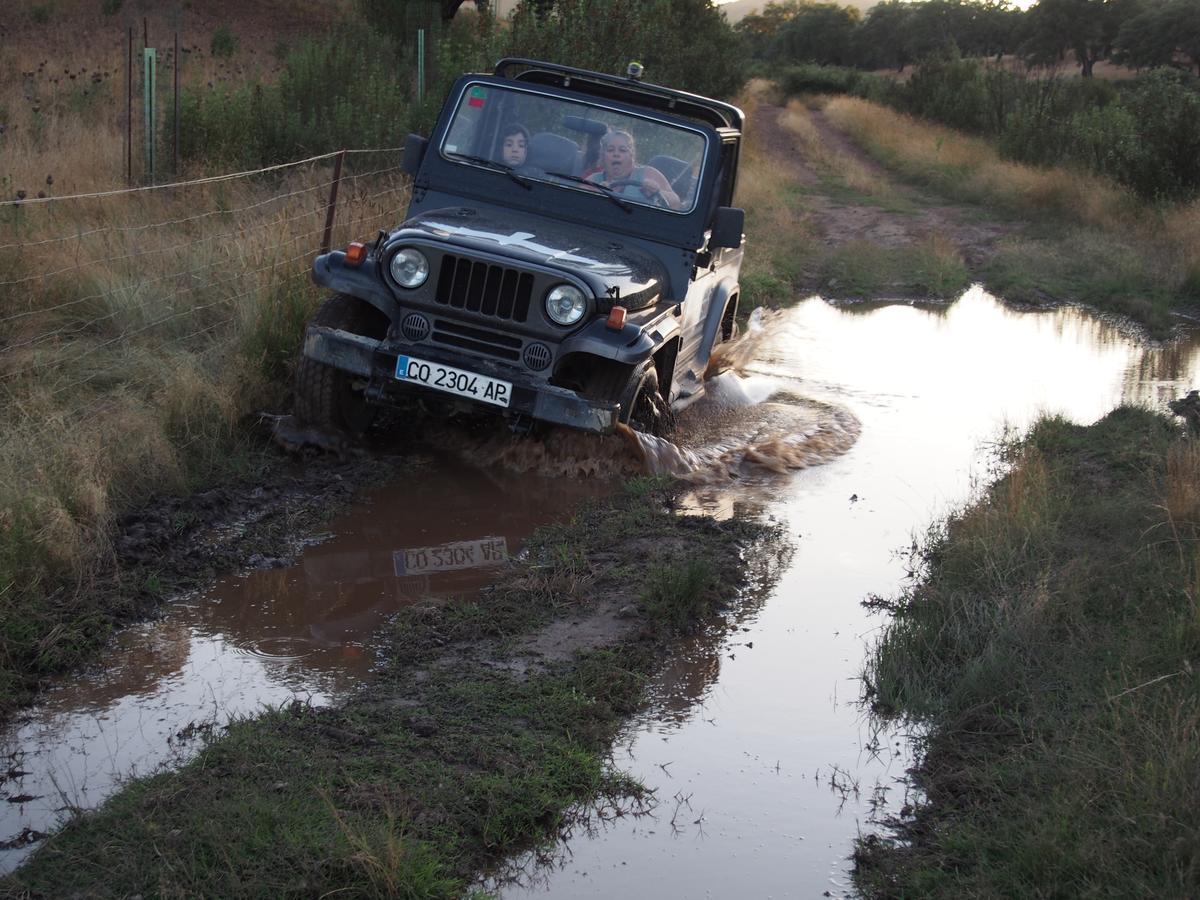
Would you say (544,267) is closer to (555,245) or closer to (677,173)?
(555,245)

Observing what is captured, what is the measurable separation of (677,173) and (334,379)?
7.30 ft

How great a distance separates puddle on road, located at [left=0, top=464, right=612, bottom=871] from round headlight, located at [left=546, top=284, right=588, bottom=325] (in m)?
0.98

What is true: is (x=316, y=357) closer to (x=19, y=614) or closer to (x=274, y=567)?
(x=274, y=567)

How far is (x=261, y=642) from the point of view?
4559 mm

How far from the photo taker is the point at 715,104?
7461 mm

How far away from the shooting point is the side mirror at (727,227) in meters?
6.86

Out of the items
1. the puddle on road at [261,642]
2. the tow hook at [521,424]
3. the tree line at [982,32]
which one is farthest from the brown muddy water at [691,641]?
the tree line at [982,32]

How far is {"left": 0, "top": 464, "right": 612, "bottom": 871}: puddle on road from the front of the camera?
358 cm

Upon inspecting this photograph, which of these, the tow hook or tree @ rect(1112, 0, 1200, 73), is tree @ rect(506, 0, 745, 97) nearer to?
the tow hook

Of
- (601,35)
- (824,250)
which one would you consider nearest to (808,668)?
(601,35)

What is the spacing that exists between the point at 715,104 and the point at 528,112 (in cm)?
116

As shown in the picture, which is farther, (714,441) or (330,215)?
(330,215)

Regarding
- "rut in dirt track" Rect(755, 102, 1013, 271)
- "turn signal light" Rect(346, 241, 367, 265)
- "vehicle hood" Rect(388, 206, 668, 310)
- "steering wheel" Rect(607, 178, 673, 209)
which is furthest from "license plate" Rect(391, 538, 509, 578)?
"rut in dirt track" Rect(755, 102, 1013, 271)

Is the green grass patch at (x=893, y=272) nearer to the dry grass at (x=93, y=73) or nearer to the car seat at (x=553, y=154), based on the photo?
the dry grass at (x=93, y=73)
